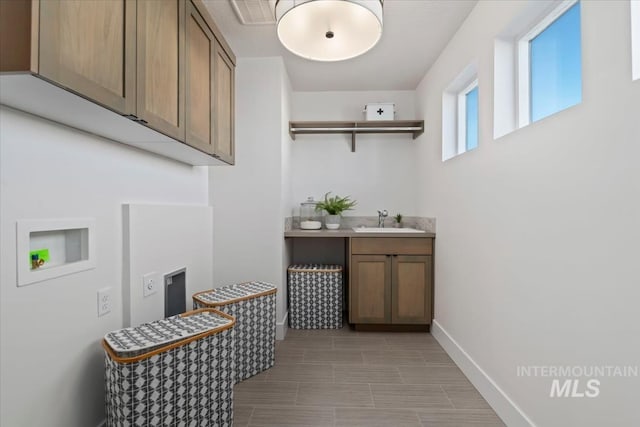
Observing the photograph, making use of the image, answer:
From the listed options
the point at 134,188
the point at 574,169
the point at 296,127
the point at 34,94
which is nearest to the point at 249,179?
the point at 296,127

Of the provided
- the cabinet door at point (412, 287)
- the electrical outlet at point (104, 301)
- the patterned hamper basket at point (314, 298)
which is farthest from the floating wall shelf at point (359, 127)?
the electrical outlet at point (104, 301)

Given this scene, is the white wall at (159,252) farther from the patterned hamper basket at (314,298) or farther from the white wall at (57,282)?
the patterned hamper basket at (314,298)

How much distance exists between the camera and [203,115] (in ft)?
5.59

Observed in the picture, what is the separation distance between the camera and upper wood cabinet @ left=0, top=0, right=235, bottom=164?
733 millimetres

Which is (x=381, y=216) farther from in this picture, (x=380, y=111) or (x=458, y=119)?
(x=458, y=119)

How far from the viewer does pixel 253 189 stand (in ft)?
9.04

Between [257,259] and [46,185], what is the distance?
178 cm

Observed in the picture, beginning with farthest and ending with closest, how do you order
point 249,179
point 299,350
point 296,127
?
point 296,127 → point 249,179 → point 299,350

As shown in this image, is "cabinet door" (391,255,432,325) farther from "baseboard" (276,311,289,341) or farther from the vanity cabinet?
"baseboard" (276,311,289,341)

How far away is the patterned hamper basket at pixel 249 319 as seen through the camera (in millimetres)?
2004

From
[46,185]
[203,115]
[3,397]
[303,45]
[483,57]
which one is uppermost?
[483,57]

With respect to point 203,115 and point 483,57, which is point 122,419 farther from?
point 483,57

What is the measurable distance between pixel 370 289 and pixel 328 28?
7.32 feet

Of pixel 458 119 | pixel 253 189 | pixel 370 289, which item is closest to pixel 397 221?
pixel 370 289
